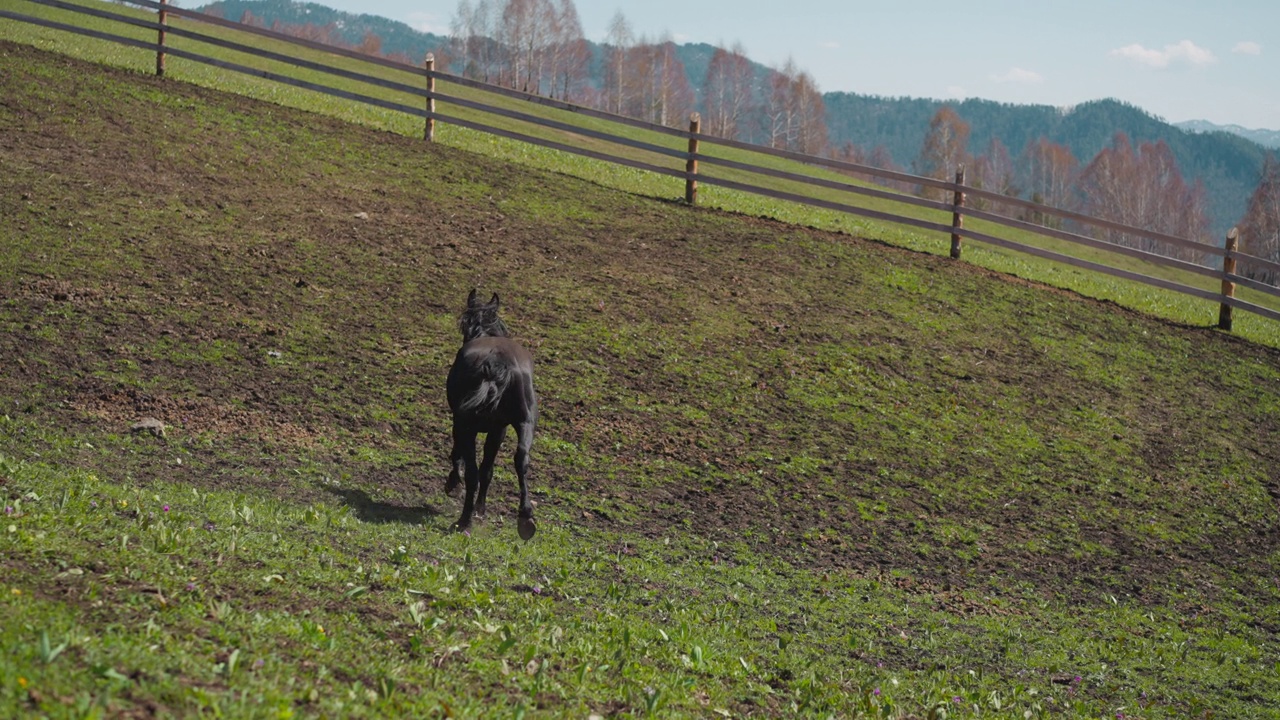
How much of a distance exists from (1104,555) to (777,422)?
3.79 m

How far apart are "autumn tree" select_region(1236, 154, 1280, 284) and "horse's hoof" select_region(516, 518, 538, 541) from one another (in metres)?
91.7

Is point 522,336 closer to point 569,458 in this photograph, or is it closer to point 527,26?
point 569,458

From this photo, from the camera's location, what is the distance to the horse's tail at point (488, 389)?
8484 millimetres

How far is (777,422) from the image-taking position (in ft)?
41.3

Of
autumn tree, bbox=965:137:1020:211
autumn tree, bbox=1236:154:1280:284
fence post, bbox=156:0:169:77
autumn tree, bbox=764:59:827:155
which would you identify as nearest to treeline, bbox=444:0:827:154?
autumn tree, bbox=764:59:827:155

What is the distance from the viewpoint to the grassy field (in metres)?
5.57

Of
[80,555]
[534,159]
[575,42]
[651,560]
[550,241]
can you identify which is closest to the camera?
[80,555]

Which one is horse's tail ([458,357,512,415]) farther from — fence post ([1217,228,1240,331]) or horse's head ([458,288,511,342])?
fence post ([1217,228,1240,331])

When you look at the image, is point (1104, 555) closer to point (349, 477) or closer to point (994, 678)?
point (994, 678)

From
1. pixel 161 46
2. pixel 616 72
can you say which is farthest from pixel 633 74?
pixel 161 46

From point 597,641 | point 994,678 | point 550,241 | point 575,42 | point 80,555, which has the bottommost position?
point 994,678

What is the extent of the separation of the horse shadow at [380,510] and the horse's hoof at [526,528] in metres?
0.85

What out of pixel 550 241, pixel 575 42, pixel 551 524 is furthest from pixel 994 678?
pixel 575 42

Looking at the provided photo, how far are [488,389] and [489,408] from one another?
0.17m
